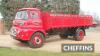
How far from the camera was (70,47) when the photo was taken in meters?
13.1

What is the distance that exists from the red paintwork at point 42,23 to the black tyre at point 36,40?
245 millimetres

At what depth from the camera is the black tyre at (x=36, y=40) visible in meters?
17.1

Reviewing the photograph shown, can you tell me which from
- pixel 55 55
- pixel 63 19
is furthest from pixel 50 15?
pixel 55 55

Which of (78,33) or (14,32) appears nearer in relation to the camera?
(14,32)

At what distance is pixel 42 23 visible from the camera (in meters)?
18.0

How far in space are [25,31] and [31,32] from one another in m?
0.40

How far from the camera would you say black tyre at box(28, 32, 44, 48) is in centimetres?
1712

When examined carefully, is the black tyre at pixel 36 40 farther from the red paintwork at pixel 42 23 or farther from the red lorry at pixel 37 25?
the red paintwork at pixel 42 23

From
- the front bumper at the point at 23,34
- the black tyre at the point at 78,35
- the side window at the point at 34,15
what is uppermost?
the side window at the point at 34,15

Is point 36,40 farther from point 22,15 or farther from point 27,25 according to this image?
point 22,15

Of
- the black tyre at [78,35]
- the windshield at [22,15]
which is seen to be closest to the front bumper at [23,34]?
the windshield at [22,15]

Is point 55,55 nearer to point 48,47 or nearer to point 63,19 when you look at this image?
point 48,47

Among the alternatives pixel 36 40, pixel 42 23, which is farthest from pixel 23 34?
pixel 42 23

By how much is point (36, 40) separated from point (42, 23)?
122 cm
